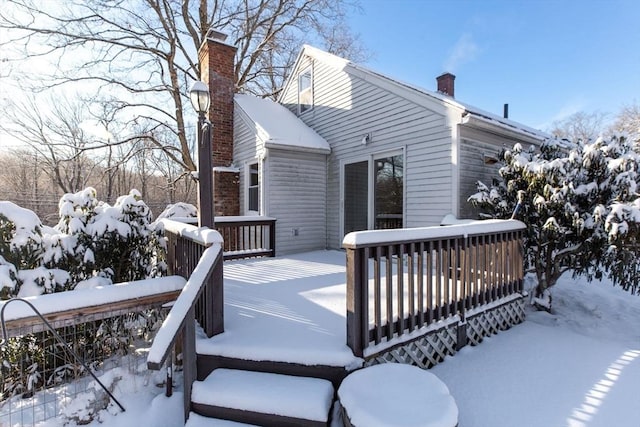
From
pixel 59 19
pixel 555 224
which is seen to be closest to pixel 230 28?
pixel 59 19

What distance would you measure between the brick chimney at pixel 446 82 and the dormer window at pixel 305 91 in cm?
444

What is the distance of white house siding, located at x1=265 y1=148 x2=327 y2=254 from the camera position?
730 cm

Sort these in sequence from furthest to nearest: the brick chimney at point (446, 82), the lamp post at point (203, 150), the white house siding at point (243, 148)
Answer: the brick chimney at point (446, 82) → the white house siding at point (243, 148) → the lamp post at point (203, 150)

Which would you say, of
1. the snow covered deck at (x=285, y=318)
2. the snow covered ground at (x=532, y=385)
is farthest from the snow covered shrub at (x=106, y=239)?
the snow covered ground at (x=532, y=385)

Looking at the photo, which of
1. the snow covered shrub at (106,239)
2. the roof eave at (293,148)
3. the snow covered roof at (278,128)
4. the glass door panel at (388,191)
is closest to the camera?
the snow covered shrub at (106,239)

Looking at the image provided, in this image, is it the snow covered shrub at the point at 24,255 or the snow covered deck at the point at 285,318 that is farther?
the snow covered shrub at the point at 24,255

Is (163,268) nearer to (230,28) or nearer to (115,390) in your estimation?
(115,390)

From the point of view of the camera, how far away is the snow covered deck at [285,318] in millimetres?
2420

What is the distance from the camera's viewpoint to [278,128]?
784 centimetres

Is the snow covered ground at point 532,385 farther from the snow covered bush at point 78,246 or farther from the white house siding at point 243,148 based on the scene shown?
the white house siding at point 243,148

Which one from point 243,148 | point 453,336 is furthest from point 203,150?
point 243,148

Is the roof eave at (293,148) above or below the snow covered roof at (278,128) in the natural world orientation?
below

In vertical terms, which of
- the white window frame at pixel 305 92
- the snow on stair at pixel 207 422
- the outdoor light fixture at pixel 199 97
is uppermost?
the white window frame at pixel 305 92

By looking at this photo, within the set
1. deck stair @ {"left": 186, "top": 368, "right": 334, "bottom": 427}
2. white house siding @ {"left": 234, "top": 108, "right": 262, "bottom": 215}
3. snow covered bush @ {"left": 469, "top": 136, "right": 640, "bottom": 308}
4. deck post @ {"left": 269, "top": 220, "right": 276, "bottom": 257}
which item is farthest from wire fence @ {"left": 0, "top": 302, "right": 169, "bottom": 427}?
white house siding @ {"left": 234, "top": 108, "right": 262, "bottom": 215}
